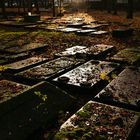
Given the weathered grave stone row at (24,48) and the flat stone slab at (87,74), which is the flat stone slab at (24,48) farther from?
the flat stone slab at (87,74)

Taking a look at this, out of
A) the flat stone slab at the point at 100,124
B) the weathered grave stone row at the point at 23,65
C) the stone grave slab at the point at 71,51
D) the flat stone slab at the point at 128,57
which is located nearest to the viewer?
the flat stone slab at the point at 100,124

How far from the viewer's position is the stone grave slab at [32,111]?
9.21 ft

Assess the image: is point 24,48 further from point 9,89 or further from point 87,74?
point 9,89

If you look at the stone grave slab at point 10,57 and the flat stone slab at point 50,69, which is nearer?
the flat stone slab at point 50,69

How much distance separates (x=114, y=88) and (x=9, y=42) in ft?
17.0

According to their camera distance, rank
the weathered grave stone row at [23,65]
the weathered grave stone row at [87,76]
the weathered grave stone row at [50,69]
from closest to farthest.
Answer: the weathered grave stone row at [87,76]
the weathered grave stone row at [50,69]
the weathered grave stone row at [23,65]

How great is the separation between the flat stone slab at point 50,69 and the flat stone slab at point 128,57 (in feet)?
3.06

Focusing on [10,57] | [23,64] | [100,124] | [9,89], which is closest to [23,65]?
[23,64]

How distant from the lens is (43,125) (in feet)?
10.1

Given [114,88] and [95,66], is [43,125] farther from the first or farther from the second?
[95,66]

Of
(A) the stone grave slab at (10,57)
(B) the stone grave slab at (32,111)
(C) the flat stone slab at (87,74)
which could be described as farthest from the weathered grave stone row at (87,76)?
(A) the stone grave slab at (10,57)

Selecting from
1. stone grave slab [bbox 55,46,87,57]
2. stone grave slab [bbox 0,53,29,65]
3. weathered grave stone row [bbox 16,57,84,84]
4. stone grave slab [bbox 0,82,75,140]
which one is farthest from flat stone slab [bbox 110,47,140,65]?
stone grave slab [bbox 0,82,75,140]

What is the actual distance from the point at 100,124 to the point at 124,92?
110cm

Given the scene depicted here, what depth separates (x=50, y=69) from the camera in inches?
209
